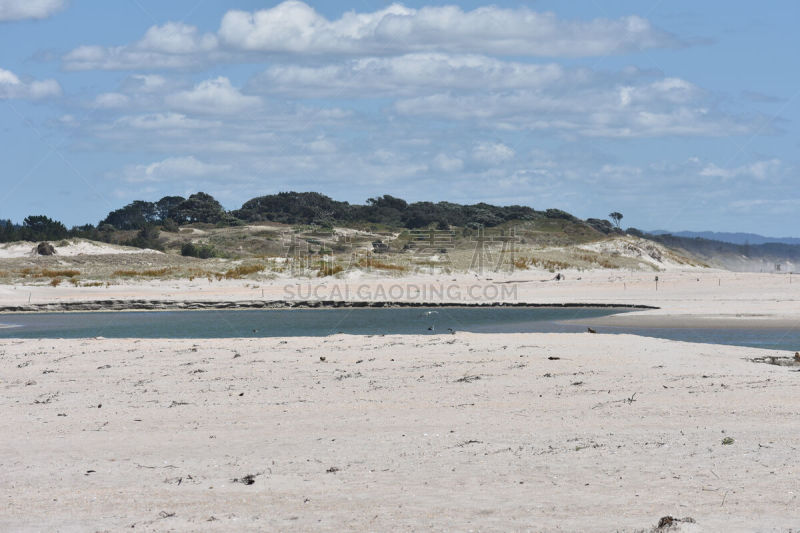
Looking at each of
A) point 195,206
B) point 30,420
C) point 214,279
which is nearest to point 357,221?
point 195,206

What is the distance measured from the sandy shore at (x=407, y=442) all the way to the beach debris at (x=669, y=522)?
9 centimetres

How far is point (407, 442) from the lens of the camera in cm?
948

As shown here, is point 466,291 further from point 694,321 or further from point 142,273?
point 142,273

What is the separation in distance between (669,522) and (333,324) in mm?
23026

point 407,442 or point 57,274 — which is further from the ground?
point 57,274

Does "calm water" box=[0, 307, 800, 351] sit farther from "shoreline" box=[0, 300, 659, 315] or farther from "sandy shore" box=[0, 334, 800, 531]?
"sandy shore" box=[0, 334, 800, 531]

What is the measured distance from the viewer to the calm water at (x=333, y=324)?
80.3 ft

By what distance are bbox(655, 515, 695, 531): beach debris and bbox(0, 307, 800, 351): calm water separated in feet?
47.5

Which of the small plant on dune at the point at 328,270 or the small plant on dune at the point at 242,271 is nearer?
the small plant on dune at the point at 242,271

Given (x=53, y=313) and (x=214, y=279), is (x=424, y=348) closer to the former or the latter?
(x=53, y=313)

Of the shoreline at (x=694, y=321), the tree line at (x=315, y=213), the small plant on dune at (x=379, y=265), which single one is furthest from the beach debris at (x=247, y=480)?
the tree line at (x=315, y=213)

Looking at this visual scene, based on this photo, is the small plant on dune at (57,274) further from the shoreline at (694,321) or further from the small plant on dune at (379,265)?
the shoreline at (694,321)

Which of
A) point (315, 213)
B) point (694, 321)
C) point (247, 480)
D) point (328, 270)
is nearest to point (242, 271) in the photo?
point (328, 270)

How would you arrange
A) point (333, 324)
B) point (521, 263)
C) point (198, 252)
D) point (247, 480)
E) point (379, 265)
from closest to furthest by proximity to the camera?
point (247, 480)
point (333, 324)
point (379, 265)
point (521, 263)
point (198, 252)
